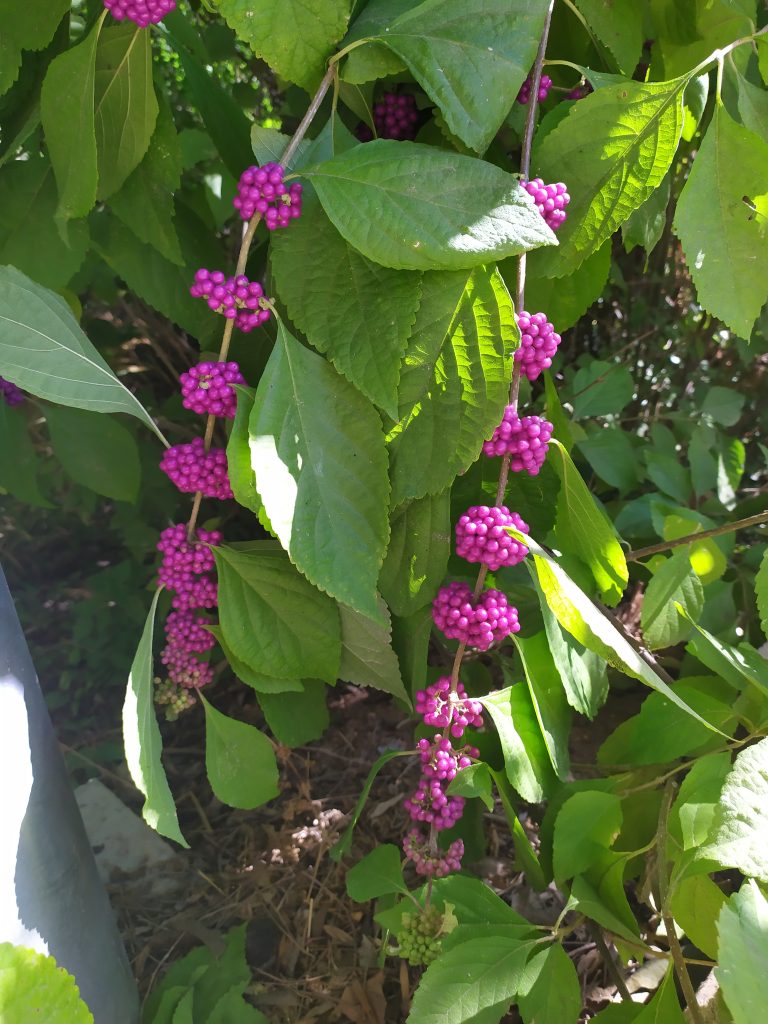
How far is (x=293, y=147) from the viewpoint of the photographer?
0.78 meters

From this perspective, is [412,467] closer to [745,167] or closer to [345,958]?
[745,167]

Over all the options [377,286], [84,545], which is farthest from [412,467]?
[84,545]

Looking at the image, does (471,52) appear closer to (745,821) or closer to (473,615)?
(473,615)

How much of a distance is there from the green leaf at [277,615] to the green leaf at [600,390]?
0.80 meters

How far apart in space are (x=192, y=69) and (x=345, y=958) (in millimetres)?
1239

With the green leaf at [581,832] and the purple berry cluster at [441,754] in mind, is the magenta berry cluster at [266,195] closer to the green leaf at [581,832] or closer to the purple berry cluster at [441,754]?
the purple berry cluster at [441,754]

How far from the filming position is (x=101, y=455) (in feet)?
4.55

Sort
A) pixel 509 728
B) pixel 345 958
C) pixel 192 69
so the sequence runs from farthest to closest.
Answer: pixel 345 958, pixel 192 69, pixel 509 728

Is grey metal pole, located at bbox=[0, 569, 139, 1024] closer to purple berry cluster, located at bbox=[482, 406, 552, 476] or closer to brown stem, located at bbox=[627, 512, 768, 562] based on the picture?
purple berry cluster, located at bbox=[482, 406, 552, 476]

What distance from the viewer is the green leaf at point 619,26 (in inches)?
34.9

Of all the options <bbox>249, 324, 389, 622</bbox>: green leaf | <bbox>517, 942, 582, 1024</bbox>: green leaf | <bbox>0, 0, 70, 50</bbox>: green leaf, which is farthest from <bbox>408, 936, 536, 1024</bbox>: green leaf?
<bbox>0, 0, 70, 50</bbox>: green leaf

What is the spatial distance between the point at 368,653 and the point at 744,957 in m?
0.49

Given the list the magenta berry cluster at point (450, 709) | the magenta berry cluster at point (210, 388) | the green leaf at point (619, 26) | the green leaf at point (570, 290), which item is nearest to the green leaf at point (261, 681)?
the magenta berry cluster at point (450, 709)

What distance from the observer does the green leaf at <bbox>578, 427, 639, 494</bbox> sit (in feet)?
4.93
